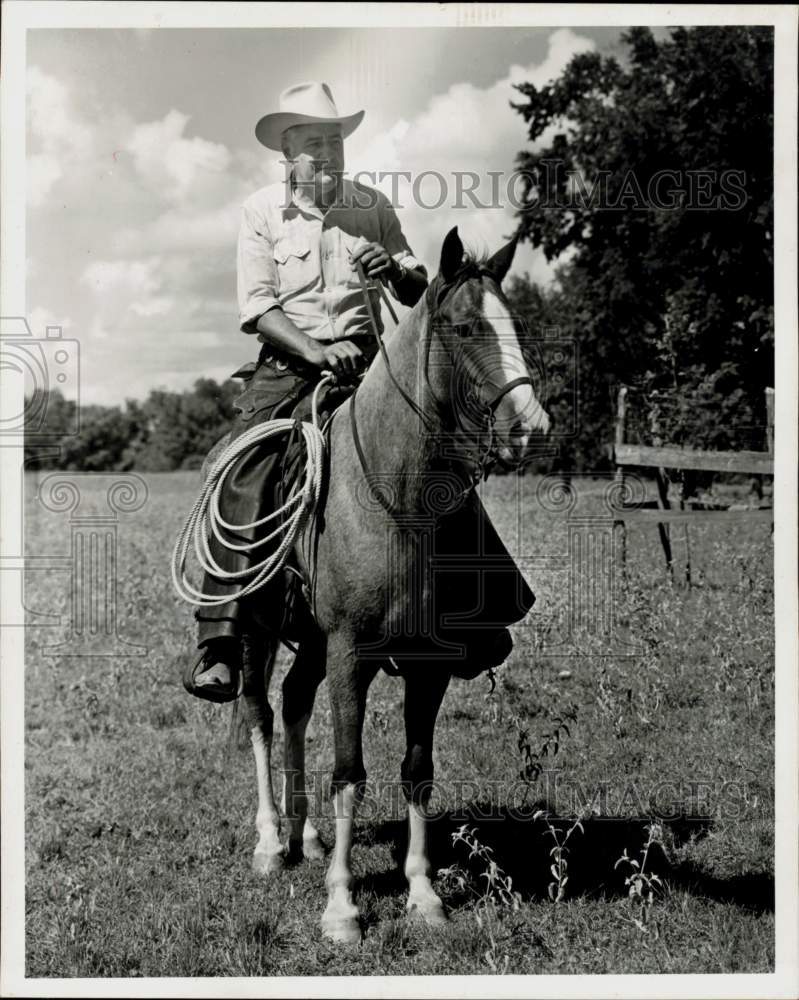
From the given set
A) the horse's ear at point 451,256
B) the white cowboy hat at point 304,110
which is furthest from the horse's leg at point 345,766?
the white cowboy hat at point 304,110

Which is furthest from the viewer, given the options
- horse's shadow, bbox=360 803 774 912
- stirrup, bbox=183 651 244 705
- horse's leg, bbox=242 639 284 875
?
horse's leg, bbox=242 639 284 875

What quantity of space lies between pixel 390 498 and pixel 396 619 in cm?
57

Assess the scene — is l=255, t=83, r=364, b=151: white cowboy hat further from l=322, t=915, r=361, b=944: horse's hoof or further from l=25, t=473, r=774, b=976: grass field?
l=322, t=915, r=361, b=944: horse's hoof

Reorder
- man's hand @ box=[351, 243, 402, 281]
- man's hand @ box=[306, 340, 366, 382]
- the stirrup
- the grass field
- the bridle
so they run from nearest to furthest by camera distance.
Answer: the bridle, man's hand @ box=[351, 243, 402, 281], the grass field, man's hand @ box=[306, 340, 366, 382], the stirrup

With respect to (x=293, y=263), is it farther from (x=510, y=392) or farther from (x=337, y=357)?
(x=510, y=392)

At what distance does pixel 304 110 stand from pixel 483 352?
83.0 inches

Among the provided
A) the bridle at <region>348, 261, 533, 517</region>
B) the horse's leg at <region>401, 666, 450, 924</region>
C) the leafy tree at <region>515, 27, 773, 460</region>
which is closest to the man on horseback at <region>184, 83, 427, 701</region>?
the bridle at <region>348, 261, 533, 517</region>

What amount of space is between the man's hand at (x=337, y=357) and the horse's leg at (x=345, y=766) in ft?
4.61

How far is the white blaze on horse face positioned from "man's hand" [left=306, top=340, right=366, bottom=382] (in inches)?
45.5

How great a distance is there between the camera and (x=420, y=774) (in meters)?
4.60

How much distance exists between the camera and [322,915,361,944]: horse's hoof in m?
4.34

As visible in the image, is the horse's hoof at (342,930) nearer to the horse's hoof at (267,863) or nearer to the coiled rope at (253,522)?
the horse's hoof at (267,863)

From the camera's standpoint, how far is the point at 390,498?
4.11m

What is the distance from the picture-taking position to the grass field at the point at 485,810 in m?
4.29
